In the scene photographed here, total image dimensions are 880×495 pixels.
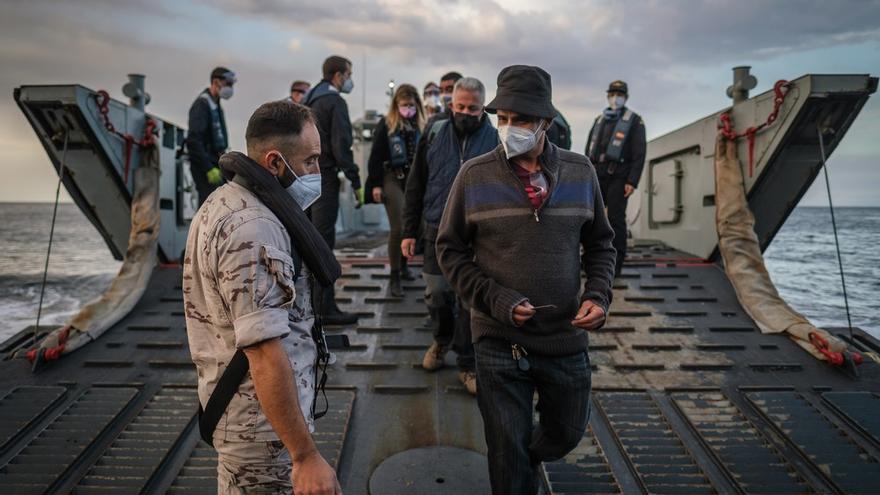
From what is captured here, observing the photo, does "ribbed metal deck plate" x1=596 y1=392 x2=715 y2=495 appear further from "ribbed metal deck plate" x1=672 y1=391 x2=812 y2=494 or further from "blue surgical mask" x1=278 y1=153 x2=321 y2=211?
"blue surgical mask" x1=278 y1=153 x2=321 y2=211

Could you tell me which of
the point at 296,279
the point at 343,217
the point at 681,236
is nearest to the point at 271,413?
the point at 296,279

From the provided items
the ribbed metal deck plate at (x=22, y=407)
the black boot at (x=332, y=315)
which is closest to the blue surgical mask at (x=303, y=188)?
the ribbed metal deck plate at (x=22, y=407)

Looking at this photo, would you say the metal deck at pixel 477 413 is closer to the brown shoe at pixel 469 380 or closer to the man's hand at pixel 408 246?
the brown shoe at pixel 469 380

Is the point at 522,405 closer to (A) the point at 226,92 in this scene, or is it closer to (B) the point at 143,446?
(B) the point at 143,446

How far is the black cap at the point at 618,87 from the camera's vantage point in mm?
5996

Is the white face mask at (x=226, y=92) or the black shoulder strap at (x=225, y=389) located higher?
the white face mask at (x=226, y=92)

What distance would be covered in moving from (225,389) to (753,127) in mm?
5428

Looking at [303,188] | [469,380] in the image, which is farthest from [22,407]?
[303,188]

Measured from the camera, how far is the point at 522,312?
2180 millimetres

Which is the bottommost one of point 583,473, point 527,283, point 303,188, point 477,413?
point 583,473

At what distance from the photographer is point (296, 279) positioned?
1697mm

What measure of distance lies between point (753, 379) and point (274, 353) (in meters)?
3.53

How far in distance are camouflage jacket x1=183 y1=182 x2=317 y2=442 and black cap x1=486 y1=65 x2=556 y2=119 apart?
1.10 meters

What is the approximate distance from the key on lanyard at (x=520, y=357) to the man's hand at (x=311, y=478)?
1.00 m
